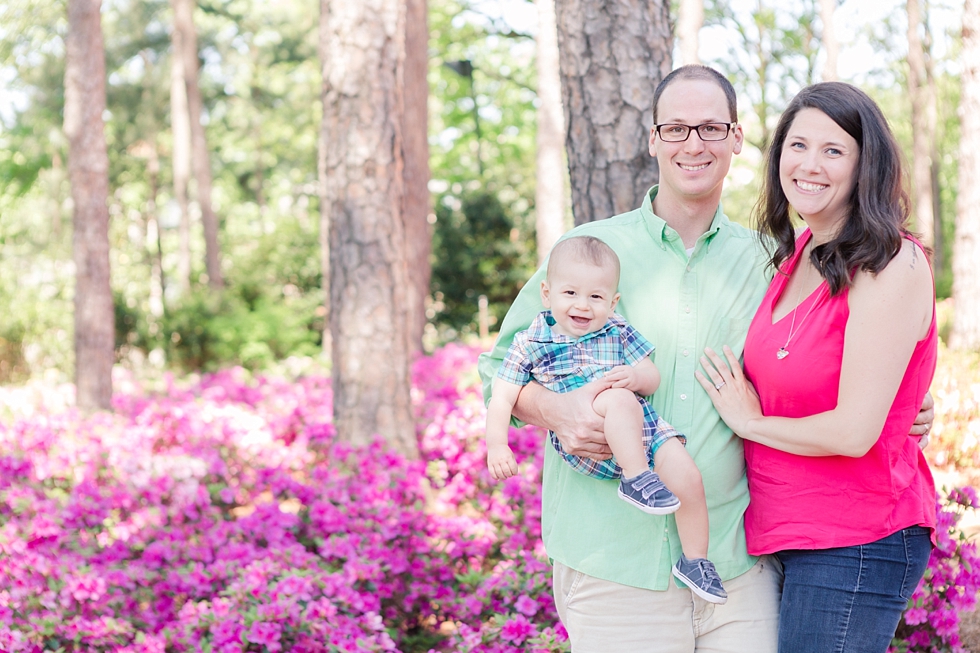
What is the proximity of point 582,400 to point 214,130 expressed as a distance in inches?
1155

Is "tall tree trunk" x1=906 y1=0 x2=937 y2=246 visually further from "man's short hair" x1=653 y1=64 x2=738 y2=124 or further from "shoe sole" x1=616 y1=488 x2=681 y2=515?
"shoe sole" x1=616 y1=488 x2=681 y2=515

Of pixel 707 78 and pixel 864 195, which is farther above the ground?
pixel 707 78

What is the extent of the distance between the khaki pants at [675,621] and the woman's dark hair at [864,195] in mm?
797

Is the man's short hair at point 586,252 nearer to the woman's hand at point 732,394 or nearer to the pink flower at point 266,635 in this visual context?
the woman's hand at point 732,394

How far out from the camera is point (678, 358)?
2109 mm

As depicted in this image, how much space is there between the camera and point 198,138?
19234 millimetres

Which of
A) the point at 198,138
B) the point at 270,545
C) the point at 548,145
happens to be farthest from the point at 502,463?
the point at 198,138

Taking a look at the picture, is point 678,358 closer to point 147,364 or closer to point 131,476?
point 131,476

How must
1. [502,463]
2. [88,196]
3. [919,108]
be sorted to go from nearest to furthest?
1. [502,463]
2. [88,196]
3. [919,108]

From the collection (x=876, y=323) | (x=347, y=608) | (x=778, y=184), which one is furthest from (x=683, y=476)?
(x=347, y=608)

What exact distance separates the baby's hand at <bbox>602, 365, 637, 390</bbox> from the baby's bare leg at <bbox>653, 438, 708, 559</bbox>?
0.19 meters

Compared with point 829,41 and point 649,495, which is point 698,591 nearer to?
point 649,495

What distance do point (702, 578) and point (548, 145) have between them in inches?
356

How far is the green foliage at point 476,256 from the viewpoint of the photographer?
17.7 m
